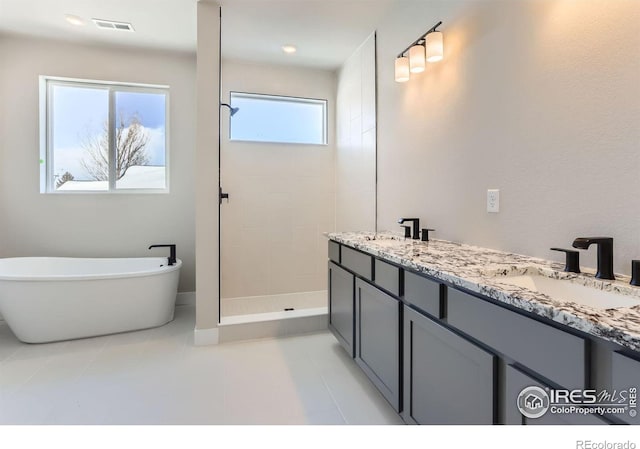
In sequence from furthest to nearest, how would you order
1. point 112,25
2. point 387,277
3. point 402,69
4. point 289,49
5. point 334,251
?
point 289,49, point 112,25, point 334,251, point 402,69, point 387,277

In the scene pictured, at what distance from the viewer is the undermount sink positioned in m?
0.96

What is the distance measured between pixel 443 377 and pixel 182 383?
1.62m

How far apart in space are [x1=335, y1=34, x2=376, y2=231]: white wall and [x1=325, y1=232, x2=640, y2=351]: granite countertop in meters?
1.05

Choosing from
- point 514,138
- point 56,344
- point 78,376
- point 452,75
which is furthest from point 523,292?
point 56,344

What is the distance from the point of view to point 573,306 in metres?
0.77

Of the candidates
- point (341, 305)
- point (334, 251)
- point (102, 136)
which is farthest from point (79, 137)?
point (341, 305)

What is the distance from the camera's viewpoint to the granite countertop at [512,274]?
676mm

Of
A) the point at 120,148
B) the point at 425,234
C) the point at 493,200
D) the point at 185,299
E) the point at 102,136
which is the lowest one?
the point at 185,299

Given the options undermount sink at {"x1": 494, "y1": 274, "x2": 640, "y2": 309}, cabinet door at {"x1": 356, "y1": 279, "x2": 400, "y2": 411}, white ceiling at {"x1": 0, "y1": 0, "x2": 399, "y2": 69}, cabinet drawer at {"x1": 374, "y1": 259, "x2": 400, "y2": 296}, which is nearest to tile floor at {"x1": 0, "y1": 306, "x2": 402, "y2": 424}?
cabinet door at {"x1": 356, "y1": 279, "x2": 400, "y2": 411}

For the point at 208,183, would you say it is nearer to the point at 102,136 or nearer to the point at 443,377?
the point at 102,136

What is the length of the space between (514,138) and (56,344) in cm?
352

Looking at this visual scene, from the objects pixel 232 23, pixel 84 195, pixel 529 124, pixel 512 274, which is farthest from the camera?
pixel 84 195

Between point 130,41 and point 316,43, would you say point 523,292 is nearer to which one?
point 316,43

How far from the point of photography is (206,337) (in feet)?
8.32
